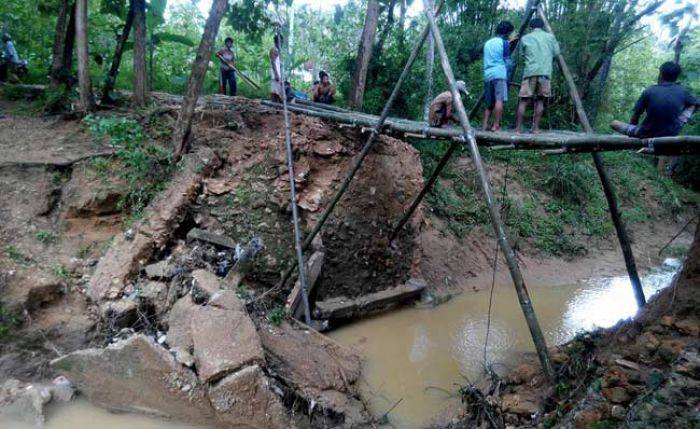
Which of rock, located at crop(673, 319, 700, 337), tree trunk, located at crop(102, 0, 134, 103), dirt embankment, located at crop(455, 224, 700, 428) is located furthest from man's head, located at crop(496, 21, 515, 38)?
tree trunk, located at crop(102, 0, 134, 103)

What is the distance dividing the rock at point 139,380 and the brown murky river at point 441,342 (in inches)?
4.1

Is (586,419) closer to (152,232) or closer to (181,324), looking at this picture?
(181,324)

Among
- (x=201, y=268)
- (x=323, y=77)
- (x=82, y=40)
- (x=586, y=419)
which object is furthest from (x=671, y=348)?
(x=323, y=77)

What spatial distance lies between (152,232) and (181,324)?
1525mm

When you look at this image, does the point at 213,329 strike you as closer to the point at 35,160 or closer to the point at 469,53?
the point at 35,160

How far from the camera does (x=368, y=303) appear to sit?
21.7ft

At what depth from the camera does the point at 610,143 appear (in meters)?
3.67

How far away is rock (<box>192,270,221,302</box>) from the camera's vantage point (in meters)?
A: 4.66

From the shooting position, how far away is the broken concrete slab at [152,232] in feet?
16.1

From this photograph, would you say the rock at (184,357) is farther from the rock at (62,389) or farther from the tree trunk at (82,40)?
the tree trunk at (82,40)

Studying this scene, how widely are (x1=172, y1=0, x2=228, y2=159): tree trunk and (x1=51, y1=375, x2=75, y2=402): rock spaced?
116 inches

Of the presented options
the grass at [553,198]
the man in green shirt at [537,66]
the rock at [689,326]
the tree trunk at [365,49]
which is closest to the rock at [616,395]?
the rock at [689,326]

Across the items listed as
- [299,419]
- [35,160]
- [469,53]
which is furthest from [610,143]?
[469,53]

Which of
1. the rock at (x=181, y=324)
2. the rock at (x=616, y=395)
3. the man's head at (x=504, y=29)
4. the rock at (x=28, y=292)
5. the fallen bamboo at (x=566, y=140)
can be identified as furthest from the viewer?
the man's head at (x=504, y=29)
